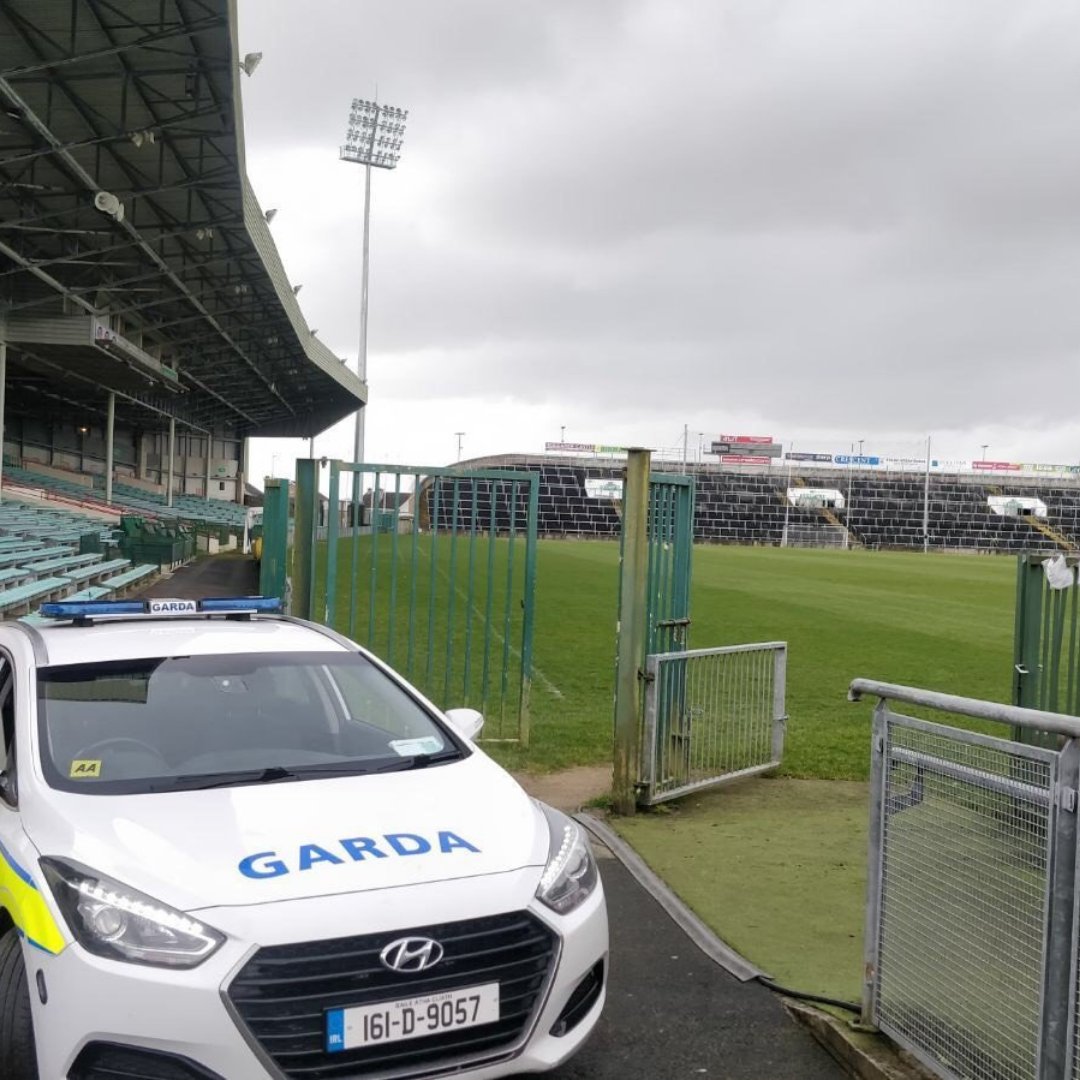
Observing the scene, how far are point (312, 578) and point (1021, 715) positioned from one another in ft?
17.8

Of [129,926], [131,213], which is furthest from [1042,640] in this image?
[131,213]

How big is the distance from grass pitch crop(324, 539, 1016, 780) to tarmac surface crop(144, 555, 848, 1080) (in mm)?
3485

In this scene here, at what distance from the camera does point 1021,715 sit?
2.97 meters

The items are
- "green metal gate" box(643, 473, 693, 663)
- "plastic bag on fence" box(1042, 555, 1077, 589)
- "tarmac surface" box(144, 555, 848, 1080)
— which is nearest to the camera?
"tarmac surface" box(144, 555, 848, 1080)

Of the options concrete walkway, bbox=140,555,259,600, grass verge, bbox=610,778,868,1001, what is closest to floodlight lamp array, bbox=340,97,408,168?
concrete walkway, bbox=140,555,259,600

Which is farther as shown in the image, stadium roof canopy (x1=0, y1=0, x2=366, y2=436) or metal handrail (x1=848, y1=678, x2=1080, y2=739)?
stadium roof canopy (x1=0, y1=0, x2=366, y2=436)

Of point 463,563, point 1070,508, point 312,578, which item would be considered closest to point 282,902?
point 312,578

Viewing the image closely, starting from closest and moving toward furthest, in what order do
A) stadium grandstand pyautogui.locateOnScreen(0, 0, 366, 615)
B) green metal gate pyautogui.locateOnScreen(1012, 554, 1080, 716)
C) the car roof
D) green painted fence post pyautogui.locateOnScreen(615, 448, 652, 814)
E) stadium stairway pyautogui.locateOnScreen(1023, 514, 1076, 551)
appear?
the car roof
green metal gate pyautogui.locateOnScreen(1012, 554, 1080, 716)
green painted fence post pyautogui.locateOnScreen(615, 448, 652, 814)
stadium grandstand pyautogui.locateOnScreen(0, 0, 366, 615)
stadium stairway pyautogui.locateOnScreen(1023, 514, 1076, 551)

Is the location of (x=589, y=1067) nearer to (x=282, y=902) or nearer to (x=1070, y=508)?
(x=282, y=902)

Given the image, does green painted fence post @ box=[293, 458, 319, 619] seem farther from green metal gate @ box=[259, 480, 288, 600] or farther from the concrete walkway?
the concrete walkway

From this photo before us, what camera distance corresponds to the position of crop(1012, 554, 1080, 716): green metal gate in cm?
612

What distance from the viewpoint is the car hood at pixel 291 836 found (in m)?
2.99

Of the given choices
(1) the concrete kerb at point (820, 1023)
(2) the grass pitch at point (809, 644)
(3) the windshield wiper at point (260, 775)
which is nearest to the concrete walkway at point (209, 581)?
(2) the grass pitch at point (809, 644)

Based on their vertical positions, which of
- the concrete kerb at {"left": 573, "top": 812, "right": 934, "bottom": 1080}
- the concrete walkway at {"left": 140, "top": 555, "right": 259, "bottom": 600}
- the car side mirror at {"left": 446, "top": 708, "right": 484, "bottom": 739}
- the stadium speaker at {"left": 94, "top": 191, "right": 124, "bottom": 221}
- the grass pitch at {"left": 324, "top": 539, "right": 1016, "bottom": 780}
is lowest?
the concrete walkway at {"left": 140, "top": 555, "right": 259, "bottom": 600}
